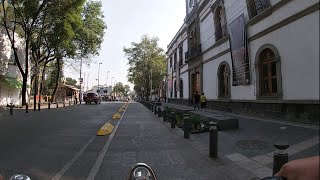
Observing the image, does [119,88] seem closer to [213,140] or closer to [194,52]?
[194,52]

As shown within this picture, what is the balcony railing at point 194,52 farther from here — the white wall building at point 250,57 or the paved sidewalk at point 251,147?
the paved sidewalk at point 251,147

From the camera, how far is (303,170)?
1933mm

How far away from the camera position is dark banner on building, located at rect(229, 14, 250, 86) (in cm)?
1920

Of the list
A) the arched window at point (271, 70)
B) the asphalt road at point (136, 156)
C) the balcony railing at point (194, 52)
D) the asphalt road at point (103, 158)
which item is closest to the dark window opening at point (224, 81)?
the balcony railing at point (194, 52)

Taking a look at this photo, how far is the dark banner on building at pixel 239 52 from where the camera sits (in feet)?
63.0

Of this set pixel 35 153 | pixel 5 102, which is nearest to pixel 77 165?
pixel 35 153

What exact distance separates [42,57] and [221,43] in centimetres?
2907

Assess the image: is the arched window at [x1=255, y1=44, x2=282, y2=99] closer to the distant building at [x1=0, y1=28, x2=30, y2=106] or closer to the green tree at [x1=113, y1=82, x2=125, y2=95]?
the distant building at [x1=0, y1=28, x2=30, y2=106]

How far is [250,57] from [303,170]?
692 inches

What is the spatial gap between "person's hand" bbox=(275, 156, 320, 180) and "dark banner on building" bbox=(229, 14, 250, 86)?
16953mm

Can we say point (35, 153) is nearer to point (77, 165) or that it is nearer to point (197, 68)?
point (77, 165)

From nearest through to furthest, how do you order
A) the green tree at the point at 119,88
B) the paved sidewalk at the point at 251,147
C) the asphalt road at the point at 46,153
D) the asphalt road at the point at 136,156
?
1. the paved sidewalk at the point at 251,147
2. the asphalt road at the point at 136,156
3. the asphalt road at the point at 46,153
4. the green tree at the point at 119,88

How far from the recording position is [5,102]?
39.5 metres

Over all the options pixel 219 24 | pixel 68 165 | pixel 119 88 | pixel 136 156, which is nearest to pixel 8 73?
pixel 219 24
